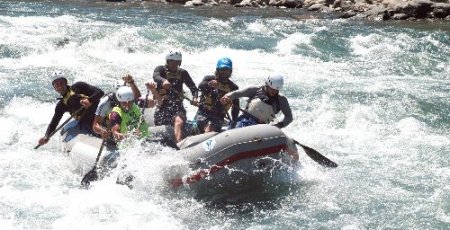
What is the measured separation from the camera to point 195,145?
24.4ft

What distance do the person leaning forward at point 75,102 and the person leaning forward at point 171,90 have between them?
0.94 meters

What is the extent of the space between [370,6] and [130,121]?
22.4m

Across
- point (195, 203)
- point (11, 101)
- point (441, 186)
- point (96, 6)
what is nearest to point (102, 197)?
point (195, 203)

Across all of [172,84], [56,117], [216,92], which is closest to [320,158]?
[216,92]

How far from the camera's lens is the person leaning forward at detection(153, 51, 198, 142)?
8398 millimetres

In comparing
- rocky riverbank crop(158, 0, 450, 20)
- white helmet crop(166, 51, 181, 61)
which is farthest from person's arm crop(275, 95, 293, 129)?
rocky riverbank crop(158, 0, 450, 20)

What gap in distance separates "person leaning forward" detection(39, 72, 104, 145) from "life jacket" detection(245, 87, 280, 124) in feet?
7.66

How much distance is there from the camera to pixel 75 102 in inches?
339

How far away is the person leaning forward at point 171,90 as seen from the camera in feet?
27.6

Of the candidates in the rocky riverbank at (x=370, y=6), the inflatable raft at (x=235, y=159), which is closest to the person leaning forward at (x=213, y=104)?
the inflatable raft at (x=235, y=159)

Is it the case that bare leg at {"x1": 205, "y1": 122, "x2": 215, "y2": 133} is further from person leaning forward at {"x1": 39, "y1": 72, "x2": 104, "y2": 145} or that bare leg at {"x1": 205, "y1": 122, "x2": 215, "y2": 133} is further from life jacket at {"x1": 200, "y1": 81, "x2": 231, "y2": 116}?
person leaning forward at {"x1": 39, "y1": 72, "x2": 104, "y2": 145}

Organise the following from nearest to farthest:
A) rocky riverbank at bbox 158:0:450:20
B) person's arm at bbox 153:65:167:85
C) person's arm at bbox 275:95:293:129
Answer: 1. person's arm at bbox 275:95:293:129
2. person's arm at bbox 153:65:167:85
3. rocky riverbank at bbox 158:0:450:20

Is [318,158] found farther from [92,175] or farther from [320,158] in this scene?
[92,175]

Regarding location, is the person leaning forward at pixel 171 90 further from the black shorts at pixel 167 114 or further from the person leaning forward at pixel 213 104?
the person leaning forward at pixel 213 104
